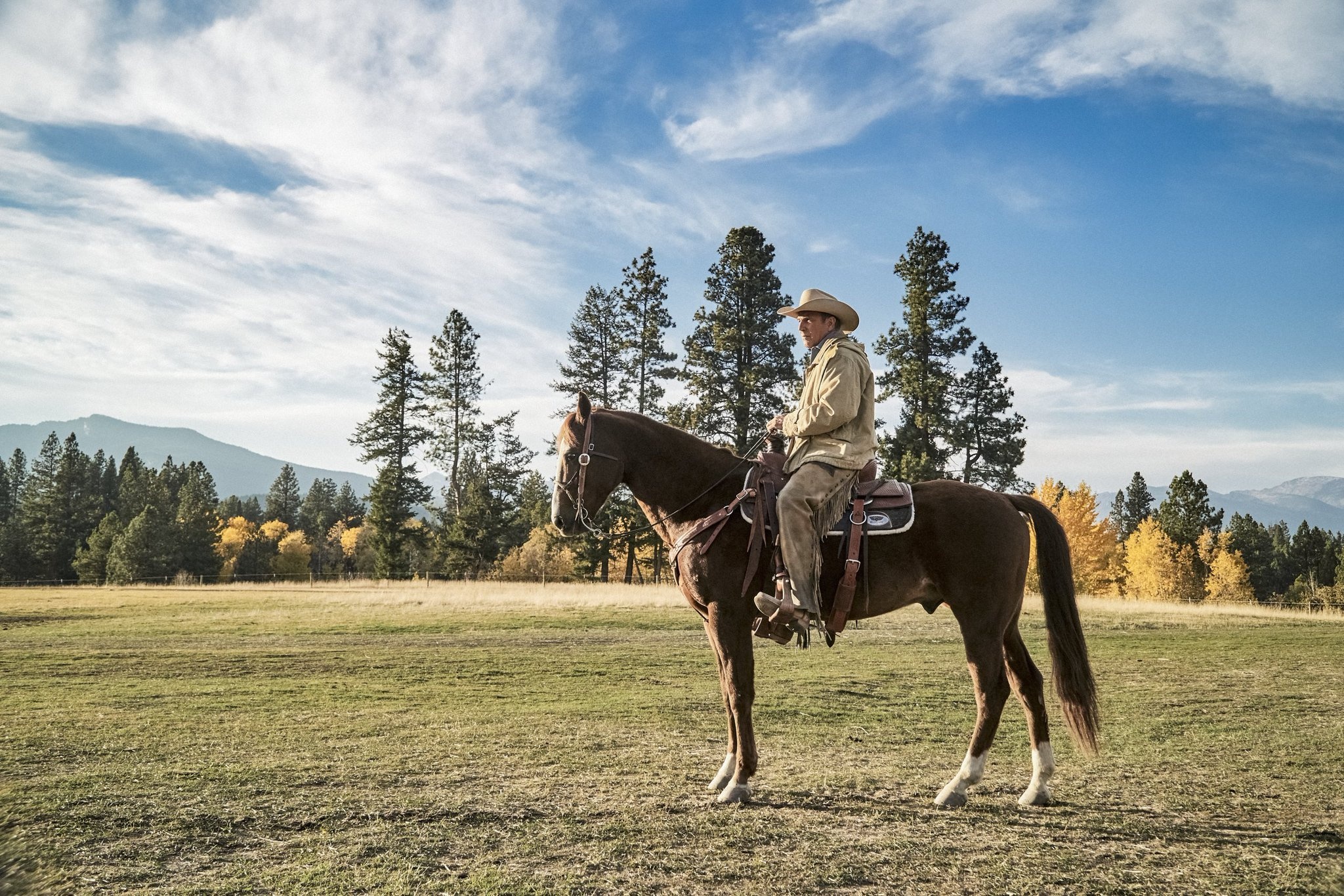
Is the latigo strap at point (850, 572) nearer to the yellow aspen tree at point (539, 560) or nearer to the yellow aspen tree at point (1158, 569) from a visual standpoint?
the yellow aspen tree at point (539, 560)

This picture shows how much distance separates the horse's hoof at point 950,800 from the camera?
5535mm

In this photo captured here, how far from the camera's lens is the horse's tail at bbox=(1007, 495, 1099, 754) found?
6082mm

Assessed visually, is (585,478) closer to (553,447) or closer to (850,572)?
(850,572)

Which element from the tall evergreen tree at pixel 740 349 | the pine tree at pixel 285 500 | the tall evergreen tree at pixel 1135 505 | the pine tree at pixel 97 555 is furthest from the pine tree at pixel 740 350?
the pine tree at pixel 285 500

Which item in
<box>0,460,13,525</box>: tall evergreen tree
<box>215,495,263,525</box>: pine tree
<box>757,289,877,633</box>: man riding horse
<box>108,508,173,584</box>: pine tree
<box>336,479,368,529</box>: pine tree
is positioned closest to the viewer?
<box>757,289,877,633</box>: man riding horse

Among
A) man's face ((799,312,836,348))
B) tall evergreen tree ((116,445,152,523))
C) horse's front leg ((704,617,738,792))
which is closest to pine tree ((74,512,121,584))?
tall evergreen tree ((116,445,152,523))

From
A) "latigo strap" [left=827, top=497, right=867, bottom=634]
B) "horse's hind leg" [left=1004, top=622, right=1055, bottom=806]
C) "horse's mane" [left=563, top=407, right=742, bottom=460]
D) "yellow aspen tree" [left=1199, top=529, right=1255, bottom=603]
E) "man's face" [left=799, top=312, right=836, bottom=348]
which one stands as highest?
"man's face" [left=799, top=312, right=836, bottom=348]

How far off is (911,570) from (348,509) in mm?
115676

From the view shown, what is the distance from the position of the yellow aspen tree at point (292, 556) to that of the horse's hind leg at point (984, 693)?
83997 millimetres

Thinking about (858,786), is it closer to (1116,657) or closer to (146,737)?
(146,737)

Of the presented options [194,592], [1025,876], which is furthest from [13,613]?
[1025,876]

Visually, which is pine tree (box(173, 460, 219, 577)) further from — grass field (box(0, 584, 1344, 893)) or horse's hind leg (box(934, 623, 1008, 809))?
horse's hind leg (box(934, 623, 1008, 809))

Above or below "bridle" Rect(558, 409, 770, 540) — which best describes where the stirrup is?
below

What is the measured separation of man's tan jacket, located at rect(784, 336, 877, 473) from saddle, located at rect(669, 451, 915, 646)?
0.24 m
